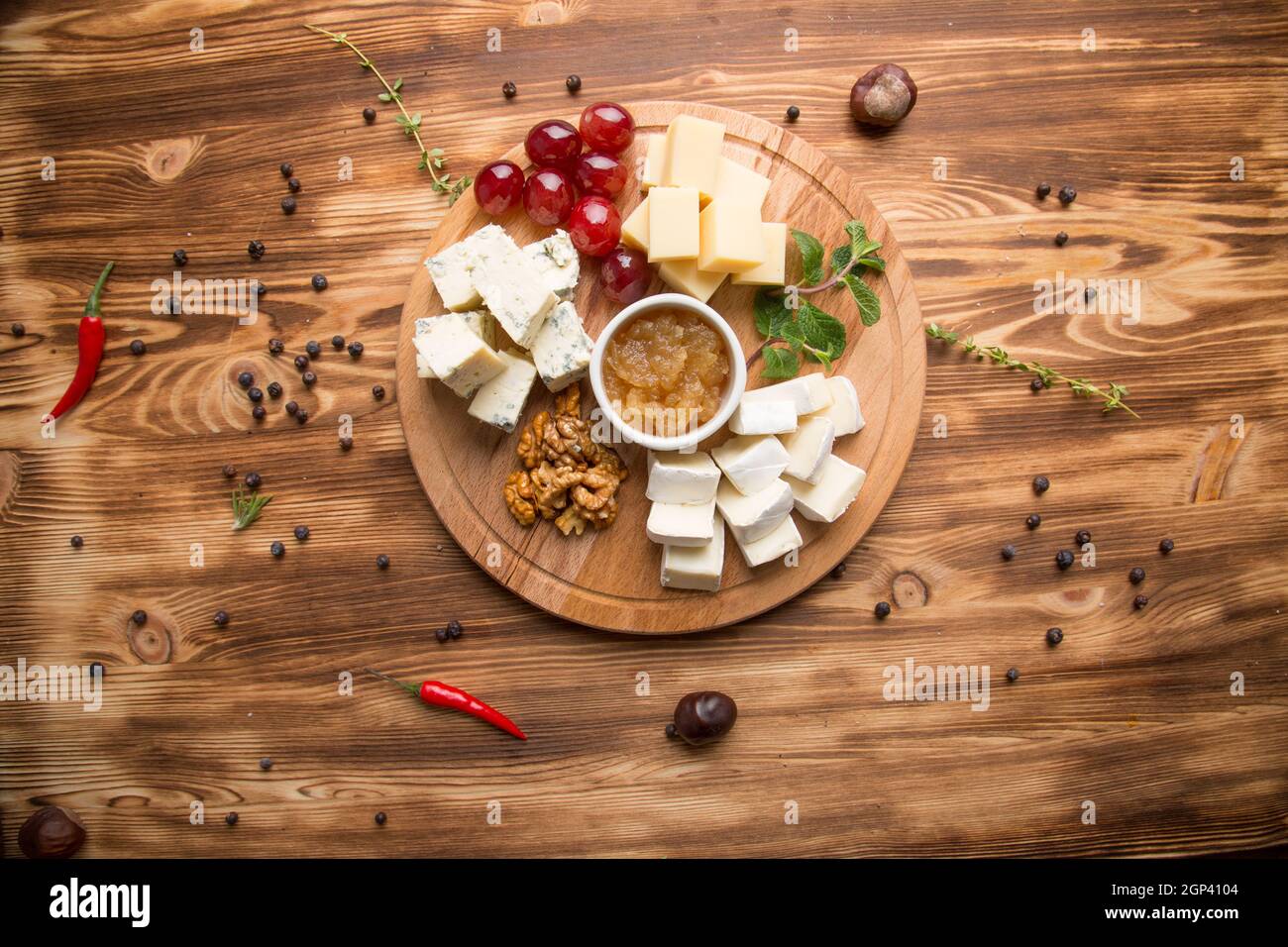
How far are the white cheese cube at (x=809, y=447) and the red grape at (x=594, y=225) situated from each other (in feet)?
2.44

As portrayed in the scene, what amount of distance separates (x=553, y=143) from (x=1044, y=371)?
5.26 feet

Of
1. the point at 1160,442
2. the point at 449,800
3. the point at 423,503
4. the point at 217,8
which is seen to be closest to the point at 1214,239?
the point at 1160,442

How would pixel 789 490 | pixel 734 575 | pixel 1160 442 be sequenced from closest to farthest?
pixel 789 490
pixel 734 575
pixel 1160 442

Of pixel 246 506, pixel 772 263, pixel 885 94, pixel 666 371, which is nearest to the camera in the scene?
pixel 666 371

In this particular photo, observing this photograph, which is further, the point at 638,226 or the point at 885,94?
the point at 885,94

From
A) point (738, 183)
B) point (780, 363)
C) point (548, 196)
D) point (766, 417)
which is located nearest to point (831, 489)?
point (766, 417)

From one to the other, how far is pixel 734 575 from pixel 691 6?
1.71 metres

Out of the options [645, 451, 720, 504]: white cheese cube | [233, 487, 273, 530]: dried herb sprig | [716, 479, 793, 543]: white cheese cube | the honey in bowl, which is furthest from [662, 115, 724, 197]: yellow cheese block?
[233, 487, 273, 530]: dried herb sprig

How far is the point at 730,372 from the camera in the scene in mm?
2299

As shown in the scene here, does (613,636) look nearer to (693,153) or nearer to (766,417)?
(766,417)

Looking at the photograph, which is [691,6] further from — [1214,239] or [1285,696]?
[1285,696]

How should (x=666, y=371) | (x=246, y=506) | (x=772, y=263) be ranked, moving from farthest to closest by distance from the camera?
(x=246, y=506), (x=772, y=263), (x=666, y=371)

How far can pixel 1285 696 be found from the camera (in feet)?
8.67

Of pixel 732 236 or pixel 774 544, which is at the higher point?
pixel 732 236
